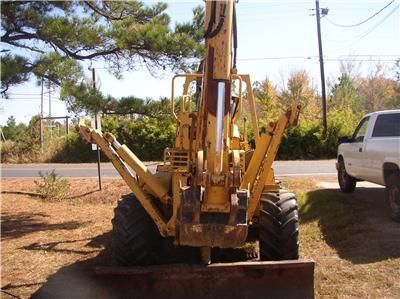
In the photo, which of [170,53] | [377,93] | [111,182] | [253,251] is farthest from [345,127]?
[377,93]

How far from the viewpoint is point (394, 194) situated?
8094mm

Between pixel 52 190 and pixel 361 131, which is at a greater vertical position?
pixel 361 131

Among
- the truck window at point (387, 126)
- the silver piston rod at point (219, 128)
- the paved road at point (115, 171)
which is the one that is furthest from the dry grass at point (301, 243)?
the paved road at point (115, 171)

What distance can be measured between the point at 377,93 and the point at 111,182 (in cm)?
4994

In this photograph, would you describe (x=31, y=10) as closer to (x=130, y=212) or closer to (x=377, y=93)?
(x=130, y=212)

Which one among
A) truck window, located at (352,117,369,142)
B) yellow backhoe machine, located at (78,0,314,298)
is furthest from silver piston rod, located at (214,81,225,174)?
truck window, located at (352,117,369,142)

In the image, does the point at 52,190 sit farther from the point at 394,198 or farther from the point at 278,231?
the point at 278,231

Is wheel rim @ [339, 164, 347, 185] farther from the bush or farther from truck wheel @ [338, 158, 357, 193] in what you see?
the bush

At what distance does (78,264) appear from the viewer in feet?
22.0

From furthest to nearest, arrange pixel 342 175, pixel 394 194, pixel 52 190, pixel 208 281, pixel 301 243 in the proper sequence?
pixel 52 190 < pixel 342 175 < pixel 394 194 < pixel 301 243 < pixel 208 281

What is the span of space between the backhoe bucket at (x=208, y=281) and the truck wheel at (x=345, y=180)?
6.21 meters

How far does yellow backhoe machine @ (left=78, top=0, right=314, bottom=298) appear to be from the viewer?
4.41m

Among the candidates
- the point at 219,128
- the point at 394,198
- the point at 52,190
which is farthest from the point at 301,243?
the point at 52,190

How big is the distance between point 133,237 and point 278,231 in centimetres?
158
